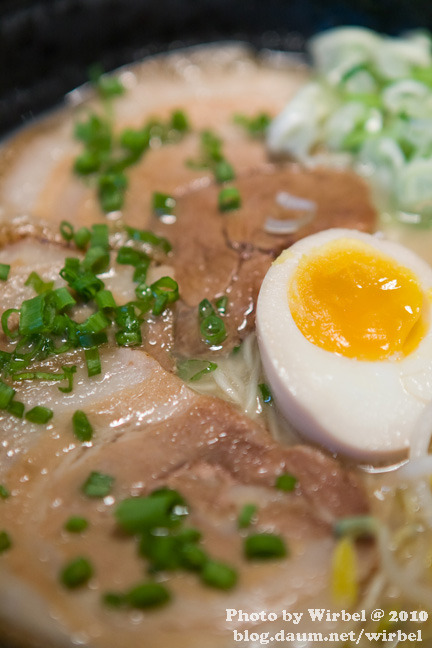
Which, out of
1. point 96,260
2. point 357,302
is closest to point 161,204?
point 96,260

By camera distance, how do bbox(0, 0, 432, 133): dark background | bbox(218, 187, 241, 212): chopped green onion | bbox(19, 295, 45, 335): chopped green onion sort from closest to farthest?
bbox(19, 295, 45, 335): chopped green onion
bbox(218, 187, 241, 212): chopped green onion
bbox(0, 0, 432, 133): dark background

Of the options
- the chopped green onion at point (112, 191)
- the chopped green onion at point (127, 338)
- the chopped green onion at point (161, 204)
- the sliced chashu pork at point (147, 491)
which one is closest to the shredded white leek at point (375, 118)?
the chopped green onion at point (161, 204)

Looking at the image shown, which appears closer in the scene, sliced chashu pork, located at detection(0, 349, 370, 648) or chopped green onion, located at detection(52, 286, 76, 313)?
sliced chashu pork, located at detection(0, 349, 370, 648)

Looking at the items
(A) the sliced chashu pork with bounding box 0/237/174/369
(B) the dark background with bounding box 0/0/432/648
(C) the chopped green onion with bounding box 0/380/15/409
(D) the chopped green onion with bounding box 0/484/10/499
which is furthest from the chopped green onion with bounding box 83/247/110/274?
(B) the dark background with bounding box 0/0/432/648

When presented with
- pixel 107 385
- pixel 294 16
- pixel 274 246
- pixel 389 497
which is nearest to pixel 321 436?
pixel 389 497

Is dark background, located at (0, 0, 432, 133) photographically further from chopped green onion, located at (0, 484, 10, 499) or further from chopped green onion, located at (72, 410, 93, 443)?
chopped green onion, located at (0, 484, 10, 499)
